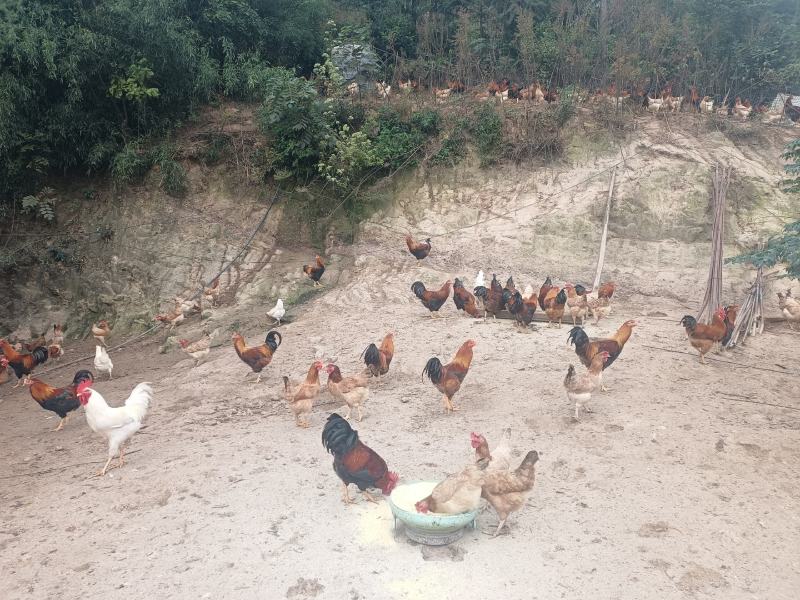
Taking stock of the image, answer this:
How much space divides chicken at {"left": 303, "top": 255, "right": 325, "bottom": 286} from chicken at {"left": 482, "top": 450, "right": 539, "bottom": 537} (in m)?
9.95

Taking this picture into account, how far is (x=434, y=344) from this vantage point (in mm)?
11070

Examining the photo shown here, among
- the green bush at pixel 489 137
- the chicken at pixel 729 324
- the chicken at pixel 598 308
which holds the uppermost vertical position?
the green bush at pixel 489 137

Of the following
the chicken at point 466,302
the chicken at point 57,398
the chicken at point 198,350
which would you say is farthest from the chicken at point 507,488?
the chicken at point 198,350

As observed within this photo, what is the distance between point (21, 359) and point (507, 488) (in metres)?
10.1

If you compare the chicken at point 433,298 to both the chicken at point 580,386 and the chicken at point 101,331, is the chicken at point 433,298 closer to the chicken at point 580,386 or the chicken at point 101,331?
the chicken at point 580,386

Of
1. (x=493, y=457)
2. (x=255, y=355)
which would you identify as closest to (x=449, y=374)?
(x=493, y=457)

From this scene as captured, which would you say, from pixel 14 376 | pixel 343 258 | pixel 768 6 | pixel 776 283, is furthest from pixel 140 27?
pixel 768 6

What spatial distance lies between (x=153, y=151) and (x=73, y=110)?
2160 millimetres

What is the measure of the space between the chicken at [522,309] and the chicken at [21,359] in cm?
940

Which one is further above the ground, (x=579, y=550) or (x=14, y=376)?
(x=579, y=550)

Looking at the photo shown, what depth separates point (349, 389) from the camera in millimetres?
8281

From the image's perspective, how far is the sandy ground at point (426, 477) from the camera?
201 inches

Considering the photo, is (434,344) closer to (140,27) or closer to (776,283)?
(776,283)

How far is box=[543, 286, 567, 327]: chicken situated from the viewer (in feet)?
38.0
